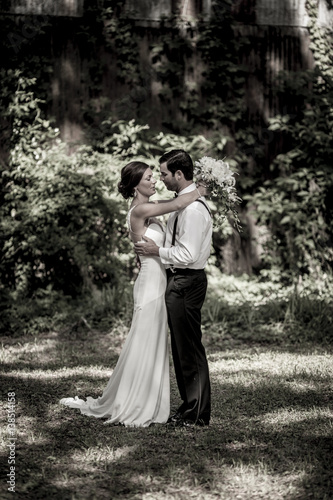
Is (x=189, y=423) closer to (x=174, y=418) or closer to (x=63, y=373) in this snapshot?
(x=174, y=418)

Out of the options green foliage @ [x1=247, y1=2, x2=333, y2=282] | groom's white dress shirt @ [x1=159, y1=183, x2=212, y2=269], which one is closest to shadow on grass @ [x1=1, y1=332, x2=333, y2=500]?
groom's white dress shirt @ [x1=159, y1=183, x2=212, y2=269]

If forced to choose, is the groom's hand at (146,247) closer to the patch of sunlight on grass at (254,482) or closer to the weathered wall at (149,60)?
the patch of sunlight on grass at (254,482)

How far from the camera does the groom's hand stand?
517 cm

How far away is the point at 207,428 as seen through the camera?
512 cm

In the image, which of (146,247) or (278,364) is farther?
→ (278,364)

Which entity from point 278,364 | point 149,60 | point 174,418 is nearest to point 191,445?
point 174,418

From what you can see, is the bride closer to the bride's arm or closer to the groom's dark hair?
the bride's arm

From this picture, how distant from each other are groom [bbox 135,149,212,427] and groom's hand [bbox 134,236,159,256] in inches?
1.0

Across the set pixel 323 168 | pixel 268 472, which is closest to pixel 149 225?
pixel 268 472

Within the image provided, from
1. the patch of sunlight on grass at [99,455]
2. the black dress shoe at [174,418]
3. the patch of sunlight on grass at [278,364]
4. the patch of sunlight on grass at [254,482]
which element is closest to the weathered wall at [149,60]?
the patch of sunlight on grass at [278,364]

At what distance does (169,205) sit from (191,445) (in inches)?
66.2

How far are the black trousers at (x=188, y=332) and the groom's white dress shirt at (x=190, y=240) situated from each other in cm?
12

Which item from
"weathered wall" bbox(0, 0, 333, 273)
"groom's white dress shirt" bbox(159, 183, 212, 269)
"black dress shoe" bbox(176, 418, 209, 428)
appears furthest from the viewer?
"weathered wall" bbox(0, 0, 333, 273)

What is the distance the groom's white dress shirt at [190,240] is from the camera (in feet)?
16.1
